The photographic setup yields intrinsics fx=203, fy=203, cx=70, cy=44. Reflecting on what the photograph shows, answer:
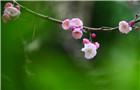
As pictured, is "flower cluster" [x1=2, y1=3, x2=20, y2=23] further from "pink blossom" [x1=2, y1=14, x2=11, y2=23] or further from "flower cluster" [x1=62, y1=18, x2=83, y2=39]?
"flower cluster" [x1=62, y1=18, x2=83, y2=39]

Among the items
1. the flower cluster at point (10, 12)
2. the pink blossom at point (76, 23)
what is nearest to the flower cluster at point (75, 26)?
the pink blossom at point (76, 23)

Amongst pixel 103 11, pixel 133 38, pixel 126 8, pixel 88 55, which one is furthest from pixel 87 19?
pixel 88 55

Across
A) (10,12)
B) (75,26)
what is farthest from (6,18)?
(75,26)

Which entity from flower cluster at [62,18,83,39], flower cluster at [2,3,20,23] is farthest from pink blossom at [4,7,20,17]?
flower cluster at [62,18,83,39]

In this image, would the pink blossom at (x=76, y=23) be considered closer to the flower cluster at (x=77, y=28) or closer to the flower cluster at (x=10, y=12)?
the flower cluster at (x=77, y=28)

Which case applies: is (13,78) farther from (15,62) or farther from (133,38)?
(133,38)

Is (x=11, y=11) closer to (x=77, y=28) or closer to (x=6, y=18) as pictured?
(x=6, y=18)

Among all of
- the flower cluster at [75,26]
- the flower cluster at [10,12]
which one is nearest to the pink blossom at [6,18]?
the flower cluster at [10,12]

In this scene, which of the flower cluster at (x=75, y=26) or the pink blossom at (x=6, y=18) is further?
the flower cluster at (x=75, y=26)

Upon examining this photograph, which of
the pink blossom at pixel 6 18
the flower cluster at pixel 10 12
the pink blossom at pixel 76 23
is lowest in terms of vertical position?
the pink blossom at pixel 6 18

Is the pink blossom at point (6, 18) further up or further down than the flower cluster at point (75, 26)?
further down

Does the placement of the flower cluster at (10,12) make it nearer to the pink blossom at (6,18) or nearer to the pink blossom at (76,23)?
the pink blossom at (6,18)
